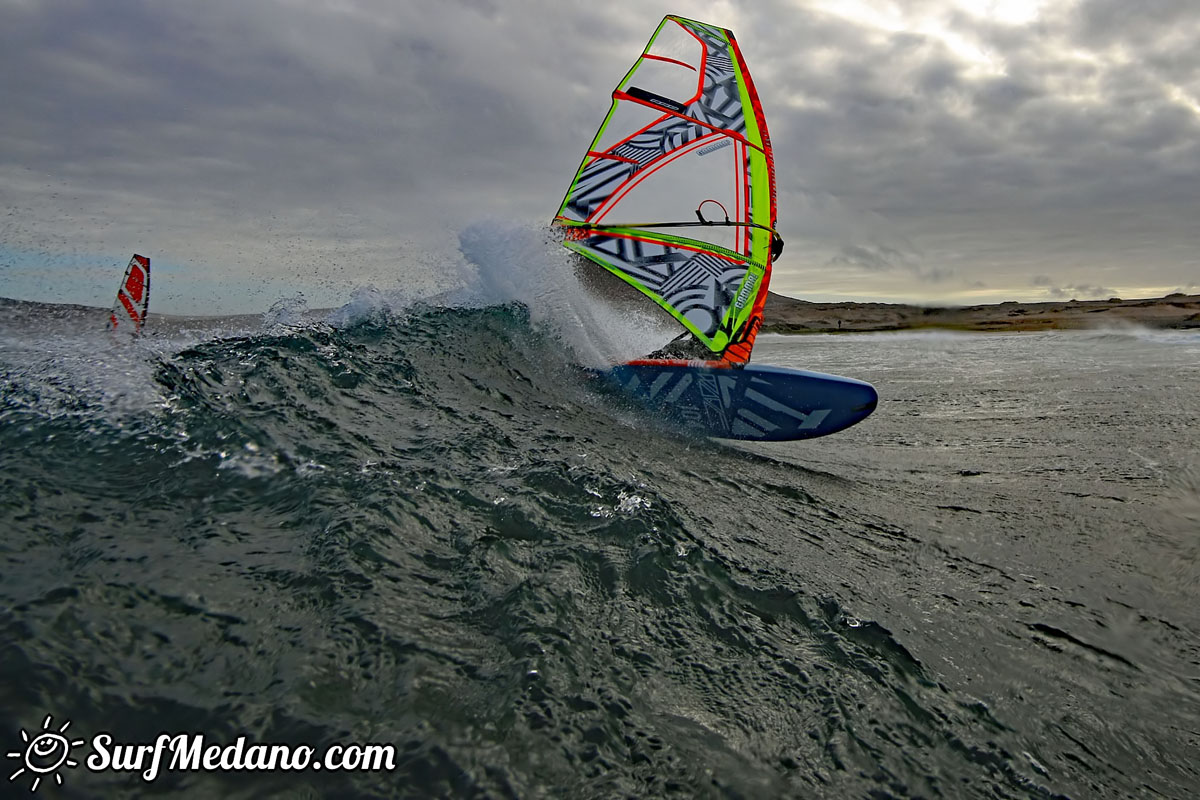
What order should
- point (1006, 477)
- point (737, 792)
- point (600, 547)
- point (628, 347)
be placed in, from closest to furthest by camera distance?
point (737, 792)
point (600, 547)
point (1006, 477)
point (628, 347)

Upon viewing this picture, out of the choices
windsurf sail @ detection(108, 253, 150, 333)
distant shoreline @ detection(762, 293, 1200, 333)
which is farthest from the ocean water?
distant shoreline @ detection(762, 293, 1200, 333)

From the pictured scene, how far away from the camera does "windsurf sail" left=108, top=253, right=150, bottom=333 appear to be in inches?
400

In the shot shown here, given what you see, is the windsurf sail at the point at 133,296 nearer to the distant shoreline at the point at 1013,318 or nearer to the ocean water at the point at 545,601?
the ocean water at the point at 545,601

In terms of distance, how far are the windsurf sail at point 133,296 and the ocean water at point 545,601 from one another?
4977 millimetres

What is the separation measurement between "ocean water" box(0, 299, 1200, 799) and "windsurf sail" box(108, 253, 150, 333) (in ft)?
16.3

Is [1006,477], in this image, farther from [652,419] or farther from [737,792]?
[737,792]

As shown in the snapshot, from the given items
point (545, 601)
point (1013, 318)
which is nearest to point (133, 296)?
point (545, 601)

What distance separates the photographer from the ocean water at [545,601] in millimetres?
1878

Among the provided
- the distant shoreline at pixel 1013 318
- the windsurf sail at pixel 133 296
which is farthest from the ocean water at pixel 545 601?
the distant shoreline at pixel 1013 318

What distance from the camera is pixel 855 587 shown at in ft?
10.7

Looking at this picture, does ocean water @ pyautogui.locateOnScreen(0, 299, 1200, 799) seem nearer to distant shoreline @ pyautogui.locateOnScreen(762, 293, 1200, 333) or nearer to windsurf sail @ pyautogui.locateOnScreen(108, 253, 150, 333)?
windsurf sail @ pyautogui.locateOnScreen(108, 253, 150, 333)

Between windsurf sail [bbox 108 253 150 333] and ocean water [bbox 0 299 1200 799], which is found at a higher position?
windsurf sail [bbox 108 253 150 333]

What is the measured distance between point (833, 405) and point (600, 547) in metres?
4.54

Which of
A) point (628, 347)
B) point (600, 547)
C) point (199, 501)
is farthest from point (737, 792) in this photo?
point (628, 347)
